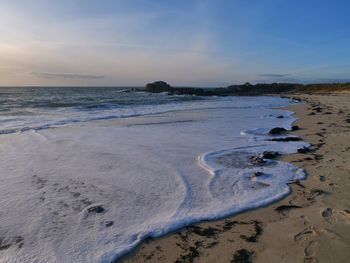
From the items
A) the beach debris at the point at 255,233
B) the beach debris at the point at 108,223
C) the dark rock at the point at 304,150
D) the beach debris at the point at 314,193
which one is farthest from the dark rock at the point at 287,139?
the beach debris at the point at 108,223

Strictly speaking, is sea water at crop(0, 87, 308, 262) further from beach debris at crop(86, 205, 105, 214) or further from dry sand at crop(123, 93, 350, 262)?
dry sand at crop(123, 93, 350, 262)

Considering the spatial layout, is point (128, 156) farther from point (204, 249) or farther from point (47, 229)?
point (204, 249)

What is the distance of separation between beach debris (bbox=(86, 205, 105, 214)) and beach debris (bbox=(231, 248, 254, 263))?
1861 millimetres

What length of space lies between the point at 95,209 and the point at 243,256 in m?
2.05

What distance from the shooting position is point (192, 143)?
8609 millimetres

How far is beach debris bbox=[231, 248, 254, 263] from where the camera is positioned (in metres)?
3.05

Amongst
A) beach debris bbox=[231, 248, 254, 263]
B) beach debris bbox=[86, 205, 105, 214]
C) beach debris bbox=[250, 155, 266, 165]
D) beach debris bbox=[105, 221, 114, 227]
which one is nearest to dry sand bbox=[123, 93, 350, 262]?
beach debris bbox=[231, 248, 254, 263]

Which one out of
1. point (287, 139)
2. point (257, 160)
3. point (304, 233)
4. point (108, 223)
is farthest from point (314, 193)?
point (287, 139)

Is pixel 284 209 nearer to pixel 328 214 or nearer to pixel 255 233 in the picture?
pixel 328 214

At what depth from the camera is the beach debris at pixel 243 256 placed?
3.05 meters

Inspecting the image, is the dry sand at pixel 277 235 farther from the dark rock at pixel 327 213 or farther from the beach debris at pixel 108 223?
the beach debris at pixel 108 223

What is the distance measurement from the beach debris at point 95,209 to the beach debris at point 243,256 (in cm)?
186

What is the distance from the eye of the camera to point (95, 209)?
4.21 meters

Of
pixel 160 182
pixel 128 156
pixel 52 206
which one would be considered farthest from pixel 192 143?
pixel 52 206
